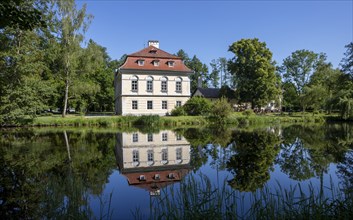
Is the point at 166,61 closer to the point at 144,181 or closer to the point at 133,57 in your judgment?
the point at 133,57

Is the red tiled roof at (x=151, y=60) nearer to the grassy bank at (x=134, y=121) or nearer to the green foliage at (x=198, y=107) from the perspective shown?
the green foliage at (x=198, y=107)

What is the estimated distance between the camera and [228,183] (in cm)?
606

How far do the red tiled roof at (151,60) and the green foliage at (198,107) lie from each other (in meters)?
5.25

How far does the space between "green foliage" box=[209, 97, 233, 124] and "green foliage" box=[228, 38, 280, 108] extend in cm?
1126

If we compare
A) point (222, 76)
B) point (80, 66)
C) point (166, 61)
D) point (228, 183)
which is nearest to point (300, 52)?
point (222, 76)

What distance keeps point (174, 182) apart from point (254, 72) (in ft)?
109

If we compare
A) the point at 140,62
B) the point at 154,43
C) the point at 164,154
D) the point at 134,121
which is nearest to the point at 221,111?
the point at 134,121

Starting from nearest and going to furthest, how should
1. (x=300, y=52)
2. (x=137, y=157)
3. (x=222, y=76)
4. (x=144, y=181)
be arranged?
(x=144, y=181), (x=137, y=157), (x=300, y=52), (x=222, y=76)

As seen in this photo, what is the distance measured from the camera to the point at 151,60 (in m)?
33.4

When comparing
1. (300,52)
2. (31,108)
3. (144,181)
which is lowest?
(144,181)

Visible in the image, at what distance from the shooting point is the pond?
12.3 ft

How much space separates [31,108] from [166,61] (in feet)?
57.0

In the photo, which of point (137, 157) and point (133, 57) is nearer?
point (137, 157)

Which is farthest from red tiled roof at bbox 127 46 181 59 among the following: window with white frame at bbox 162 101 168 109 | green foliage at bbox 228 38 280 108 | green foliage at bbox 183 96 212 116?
green foliage at bbox 228 38 280 108
